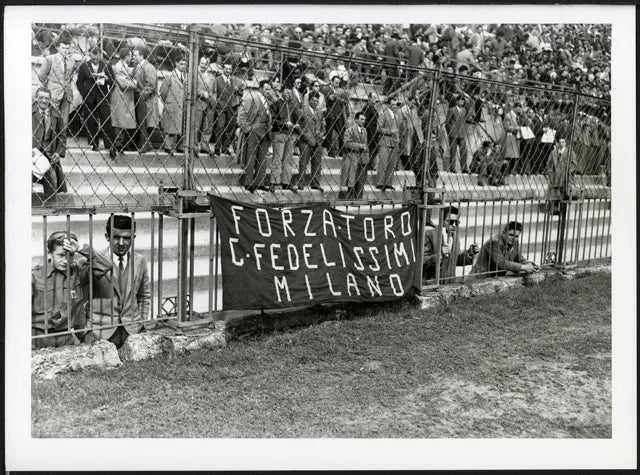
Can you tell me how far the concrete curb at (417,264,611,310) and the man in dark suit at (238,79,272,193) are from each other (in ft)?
8.22

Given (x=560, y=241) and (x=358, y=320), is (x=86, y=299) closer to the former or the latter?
(x=358, y=320)

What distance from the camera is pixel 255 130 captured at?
9039 mm

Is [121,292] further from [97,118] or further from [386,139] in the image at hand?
[386,139]

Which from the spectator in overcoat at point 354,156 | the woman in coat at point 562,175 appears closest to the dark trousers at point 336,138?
the spectator in overcoat at point 354,156

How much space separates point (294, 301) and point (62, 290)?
2.11m

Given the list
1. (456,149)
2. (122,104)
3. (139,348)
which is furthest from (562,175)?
(139,348)

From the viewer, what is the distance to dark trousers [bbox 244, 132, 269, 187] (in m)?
8.58

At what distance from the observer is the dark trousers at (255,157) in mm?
8578

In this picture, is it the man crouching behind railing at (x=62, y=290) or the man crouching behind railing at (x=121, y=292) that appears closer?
the man crouching behind railing at (x=62, y=290)

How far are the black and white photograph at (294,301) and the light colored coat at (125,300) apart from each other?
0.02m

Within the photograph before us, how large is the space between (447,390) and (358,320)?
1.73 m

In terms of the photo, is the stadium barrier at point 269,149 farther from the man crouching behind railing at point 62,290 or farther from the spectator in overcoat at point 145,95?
the man crouching behind railing at point 62,290

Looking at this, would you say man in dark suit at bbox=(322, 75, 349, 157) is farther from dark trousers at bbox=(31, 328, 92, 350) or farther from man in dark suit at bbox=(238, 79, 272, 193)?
dark trousers at bbox=(31, 328, 92, 350)

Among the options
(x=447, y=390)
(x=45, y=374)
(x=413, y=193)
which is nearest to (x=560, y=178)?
(x=413, y=193)
